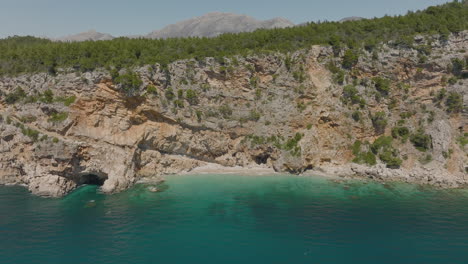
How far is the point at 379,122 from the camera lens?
48031 mm

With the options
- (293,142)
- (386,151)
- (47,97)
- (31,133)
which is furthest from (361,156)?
(31,133)

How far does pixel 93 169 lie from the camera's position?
132 feet

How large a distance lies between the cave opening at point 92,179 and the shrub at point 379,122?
42.9m

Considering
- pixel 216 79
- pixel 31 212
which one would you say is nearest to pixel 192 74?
pixel 216 79

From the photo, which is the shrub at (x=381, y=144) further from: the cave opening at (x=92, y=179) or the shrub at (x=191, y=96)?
the cave opening at (x=92, y=179)

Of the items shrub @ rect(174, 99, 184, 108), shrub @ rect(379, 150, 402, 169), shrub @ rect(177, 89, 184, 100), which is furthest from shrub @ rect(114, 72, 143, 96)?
shrub @ rect(379, 150, 402, 169)

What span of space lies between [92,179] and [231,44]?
31.5 metres

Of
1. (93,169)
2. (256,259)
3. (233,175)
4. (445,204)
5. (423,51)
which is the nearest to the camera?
(256,259)

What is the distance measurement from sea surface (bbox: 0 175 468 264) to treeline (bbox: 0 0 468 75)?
61.8ft

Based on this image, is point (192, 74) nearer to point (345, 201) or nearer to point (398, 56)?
point (345, 201)

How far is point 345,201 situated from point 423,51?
31853 millimetres

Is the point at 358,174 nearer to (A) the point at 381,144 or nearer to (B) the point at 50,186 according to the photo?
(A) the point at 381,144

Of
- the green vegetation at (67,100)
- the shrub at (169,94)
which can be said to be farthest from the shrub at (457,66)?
the green vegetation at (67,100)

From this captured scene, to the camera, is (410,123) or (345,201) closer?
(345,201)
